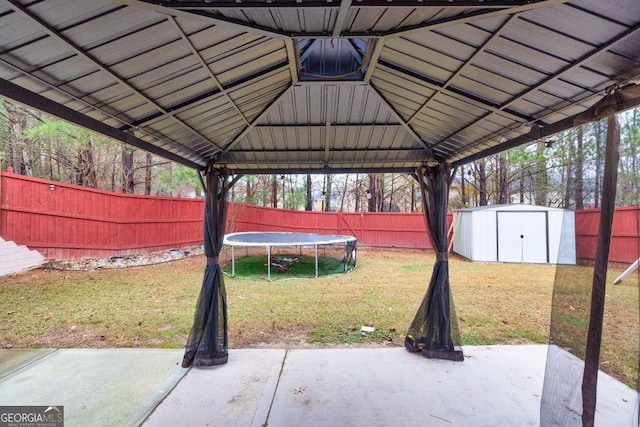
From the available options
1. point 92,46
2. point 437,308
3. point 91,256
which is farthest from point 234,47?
point 91,256

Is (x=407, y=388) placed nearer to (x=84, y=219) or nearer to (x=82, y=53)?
(x=82, y=53)

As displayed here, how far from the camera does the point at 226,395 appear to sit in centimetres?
255

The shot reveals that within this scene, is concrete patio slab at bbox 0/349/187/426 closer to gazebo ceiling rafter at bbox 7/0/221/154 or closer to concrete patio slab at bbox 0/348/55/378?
concrete patio slab at bbox 0/348/55/378

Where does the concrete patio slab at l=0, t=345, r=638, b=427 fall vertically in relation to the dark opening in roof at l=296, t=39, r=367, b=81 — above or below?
below

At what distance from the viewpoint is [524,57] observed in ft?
5.64

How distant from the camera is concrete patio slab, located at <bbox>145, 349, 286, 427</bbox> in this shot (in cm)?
224

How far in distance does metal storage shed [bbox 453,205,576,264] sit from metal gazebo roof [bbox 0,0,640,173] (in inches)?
312

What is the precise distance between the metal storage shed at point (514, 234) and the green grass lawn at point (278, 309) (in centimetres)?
207

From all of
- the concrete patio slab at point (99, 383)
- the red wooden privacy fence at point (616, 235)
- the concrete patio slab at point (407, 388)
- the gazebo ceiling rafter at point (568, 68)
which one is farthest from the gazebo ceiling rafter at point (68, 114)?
the red wooden privacy fence at point (616, 235)

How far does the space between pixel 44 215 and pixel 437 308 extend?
26.2ft

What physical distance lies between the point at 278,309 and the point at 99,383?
2.65 m

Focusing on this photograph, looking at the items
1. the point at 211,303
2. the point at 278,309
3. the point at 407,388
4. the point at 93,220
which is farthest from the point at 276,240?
the point at 407,388

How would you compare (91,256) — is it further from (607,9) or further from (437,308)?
(607,9)

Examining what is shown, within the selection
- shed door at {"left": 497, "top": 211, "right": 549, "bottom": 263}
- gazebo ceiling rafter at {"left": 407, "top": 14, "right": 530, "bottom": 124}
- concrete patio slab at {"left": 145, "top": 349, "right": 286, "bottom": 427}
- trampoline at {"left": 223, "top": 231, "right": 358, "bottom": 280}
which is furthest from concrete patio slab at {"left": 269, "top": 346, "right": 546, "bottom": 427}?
shed door at {"left": 497, "top": 211, "right": 549, "bottom": 263}
